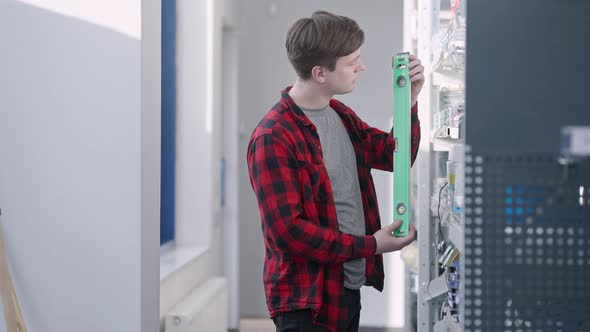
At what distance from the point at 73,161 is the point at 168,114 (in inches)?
72.0

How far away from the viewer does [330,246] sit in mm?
1637

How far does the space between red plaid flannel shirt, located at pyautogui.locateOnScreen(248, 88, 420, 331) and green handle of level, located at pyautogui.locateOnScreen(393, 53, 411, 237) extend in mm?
101

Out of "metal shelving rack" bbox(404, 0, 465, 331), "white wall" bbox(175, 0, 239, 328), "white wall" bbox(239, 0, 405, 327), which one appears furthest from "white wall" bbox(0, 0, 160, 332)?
"white wall" bbox(239, 0, 405, 327)

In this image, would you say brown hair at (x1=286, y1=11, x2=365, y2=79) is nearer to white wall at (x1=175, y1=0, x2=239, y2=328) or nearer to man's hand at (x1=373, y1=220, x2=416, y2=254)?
man's hand at (x1=373, y1=220, x2=416, y2=254)

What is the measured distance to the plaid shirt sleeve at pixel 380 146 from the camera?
1.84 meters

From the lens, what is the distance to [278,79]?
4984mm

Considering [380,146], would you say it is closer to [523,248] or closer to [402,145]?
[402,145]

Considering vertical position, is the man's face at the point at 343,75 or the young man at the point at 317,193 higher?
the man's face at the point at 343,75

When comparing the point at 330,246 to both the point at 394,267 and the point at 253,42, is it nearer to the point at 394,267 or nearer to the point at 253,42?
the point at 394,267

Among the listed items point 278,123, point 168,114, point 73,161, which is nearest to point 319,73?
point 278,123

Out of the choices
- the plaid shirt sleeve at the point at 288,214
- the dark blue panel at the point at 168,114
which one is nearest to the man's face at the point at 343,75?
the plaid shirt sleeve at the point at 288,214

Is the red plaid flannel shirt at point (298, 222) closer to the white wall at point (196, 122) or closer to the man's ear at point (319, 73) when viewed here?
the man's ear at point (319, 73)

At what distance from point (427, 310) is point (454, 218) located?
70 cm

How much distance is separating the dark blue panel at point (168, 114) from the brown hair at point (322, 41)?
221 cm
